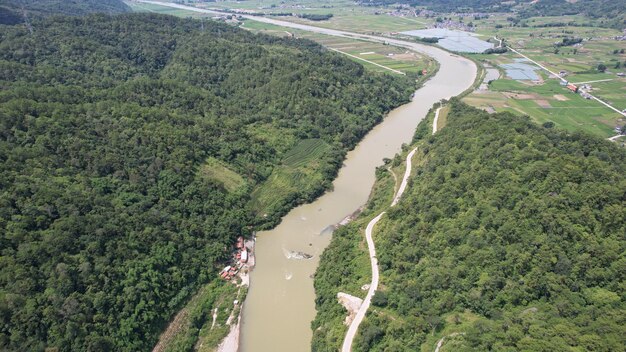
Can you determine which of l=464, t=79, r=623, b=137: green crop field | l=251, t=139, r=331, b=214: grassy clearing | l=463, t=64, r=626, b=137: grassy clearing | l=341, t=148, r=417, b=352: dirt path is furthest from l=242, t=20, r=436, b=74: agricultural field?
l=341, t=148, r=417, b=352: dirt path

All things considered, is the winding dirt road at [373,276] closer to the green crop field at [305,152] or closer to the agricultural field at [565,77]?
the green crop field at [305,152]

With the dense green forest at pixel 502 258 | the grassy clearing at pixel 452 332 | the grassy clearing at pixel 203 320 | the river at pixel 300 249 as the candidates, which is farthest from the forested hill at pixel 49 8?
the grassy clearing at pixel 452 332

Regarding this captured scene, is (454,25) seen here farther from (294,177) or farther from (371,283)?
(371,283)

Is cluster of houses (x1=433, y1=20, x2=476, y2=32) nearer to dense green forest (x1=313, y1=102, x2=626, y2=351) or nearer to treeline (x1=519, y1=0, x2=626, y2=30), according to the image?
treeline (x1=519, y1=0, x2=626, y2=30)

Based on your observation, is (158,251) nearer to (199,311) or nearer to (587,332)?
(199,311)

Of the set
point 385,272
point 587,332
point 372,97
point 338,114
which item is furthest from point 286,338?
point 372,97

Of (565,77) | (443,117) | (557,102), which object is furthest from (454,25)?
(443,117)
